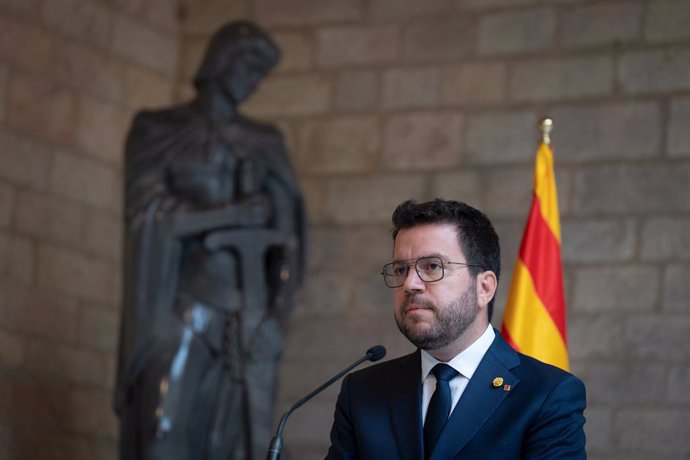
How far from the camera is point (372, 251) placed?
6211 millimetres

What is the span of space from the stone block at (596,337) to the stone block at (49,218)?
7.39 ft

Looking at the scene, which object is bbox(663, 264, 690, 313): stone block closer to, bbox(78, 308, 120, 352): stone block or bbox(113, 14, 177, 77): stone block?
bbox(78, 308, 120, 352): stone block

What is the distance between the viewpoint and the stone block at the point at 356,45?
6.38 meters

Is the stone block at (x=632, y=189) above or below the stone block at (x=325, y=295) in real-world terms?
above

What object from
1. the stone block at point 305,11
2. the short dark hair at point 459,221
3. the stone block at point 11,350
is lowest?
the stone block at point 11,350

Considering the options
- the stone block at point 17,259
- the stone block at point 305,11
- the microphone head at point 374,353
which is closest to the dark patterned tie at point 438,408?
the microphone head at point 374,353

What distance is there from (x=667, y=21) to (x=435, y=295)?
3589 mm

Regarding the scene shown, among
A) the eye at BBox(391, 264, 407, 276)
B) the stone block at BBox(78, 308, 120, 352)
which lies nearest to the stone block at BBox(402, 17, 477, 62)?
the stone block at BBox(78, 308, 120, 352)

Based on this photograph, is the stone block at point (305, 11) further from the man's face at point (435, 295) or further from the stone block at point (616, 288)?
the man's face at point (435, 295)

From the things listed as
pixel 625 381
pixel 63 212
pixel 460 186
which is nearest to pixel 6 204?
pixel 63 212

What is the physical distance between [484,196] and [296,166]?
0.98 meters

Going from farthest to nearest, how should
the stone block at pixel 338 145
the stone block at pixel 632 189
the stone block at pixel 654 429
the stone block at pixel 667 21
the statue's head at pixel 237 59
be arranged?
the stone block at pixel 338 145 → the stone block at pixel 667 21 → the stone block at pixel 632 189 → the stone block at pixel 654 429 → the statue's head at pixel 237 59

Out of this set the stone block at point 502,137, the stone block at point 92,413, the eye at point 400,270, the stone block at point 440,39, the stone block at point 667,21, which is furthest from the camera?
Result: the stone block at point 440,39

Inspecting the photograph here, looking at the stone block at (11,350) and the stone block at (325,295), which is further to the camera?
the stone block at (325,295)
